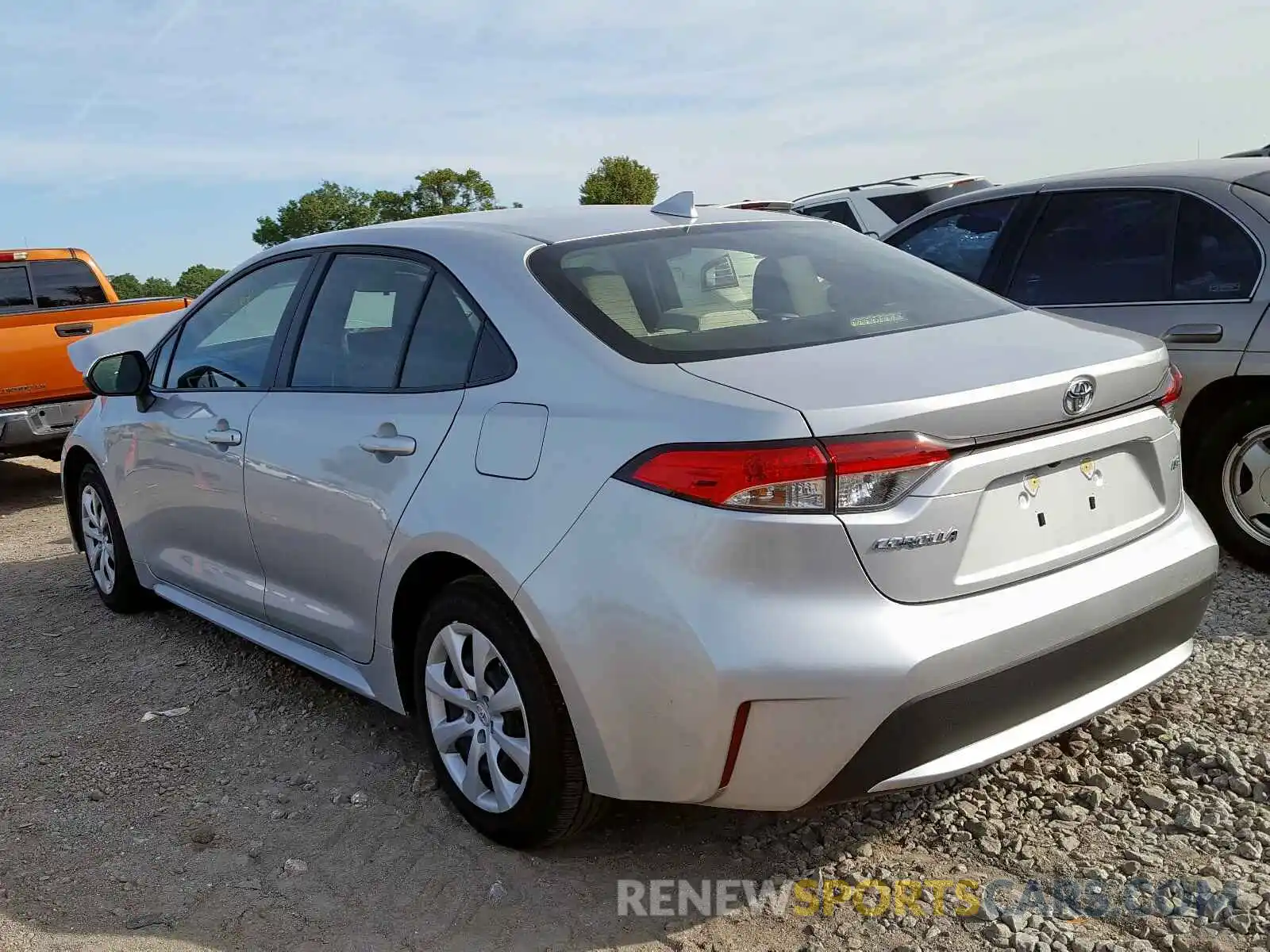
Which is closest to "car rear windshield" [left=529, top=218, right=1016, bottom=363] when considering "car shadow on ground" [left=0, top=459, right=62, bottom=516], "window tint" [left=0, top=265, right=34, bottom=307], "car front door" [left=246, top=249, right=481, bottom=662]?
"car front door" [left=246, top=249, right=481, bottom=662]

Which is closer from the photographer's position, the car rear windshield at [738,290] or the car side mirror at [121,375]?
the car rear windshield at [738,290]

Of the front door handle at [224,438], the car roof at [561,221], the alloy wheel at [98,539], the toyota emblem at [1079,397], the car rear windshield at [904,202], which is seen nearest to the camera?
the toyota emblem at [1079,397]

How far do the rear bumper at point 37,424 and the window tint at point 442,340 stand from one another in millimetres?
5287

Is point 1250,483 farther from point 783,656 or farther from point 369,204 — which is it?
point 369,204

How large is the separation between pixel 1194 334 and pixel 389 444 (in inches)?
123

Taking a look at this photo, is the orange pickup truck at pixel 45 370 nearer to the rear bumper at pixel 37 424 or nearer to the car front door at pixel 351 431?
the rear bumper at pixel 37 424

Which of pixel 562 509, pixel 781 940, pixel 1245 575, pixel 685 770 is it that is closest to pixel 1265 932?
pixel 781 940

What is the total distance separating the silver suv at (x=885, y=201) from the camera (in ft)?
35.7

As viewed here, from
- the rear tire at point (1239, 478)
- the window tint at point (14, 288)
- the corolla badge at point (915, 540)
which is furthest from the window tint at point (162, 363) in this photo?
the window tint at point (14, 288)

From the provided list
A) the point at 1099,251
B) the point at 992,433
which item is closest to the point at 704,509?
the point at 992,433

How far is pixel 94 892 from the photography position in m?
3.09

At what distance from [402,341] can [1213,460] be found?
3105 mm

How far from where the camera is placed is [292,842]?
10.8 feet

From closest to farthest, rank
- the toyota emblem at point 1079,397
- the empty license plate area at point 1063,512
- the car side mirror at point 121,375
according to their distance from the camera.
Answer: the empty license plate area at point 1063,512
the toyota emblem at point 1079,397
the car side mirror at point 121,375
